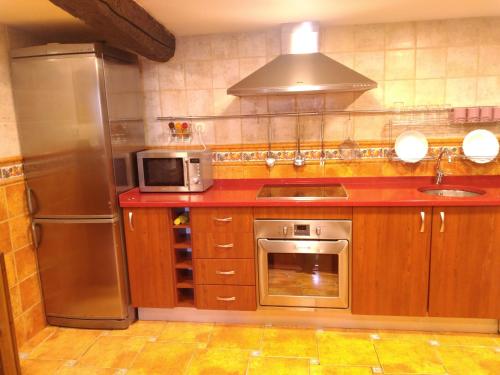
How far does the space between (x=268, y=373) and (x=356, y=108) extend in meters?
1.76

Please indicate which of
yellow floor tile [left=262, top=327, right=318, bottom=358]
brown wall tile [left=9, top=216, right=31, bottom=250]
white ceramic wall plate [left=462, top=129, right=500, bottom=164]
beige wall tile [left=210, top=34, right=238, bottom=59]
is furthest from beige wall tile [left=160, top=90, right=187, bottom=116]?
white ceramic wall plate [left=462, top=129, right=500, bottom=164]

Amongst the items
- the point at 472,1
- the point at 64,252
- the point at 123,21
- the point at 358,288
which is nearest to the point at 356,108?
the point at 472,1

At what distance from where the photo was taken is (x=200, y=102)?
2738mm

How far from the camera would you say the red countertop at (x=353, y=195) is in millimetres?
2074

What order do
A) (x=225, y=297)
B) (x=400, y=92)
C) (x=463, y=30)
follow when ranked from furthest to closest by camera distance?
(x=400, y=92)
(x=463, y=30)
(x=225, y=297)

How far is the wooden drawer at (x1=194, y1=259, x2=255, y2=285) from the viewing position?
230 centimetres

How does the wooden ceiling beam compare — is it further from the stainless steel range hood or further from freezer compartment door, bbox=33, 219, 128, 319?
freezer compartment door, bbox=33, 219, 128, 319

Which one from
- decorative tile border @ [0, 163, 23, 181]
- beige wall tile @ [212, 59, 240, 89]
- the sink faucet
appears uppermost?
beige wall tile @ [212, 59, 240, 89]

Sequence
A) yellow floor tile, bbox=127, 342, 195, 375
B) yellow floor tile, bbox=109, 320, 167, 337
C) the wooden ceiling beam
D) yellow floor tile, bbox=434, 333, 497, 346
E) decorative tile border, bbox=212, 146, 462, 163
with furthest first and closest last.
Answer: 1. decorative tile border, bbox=212, 146, 462, 163
2. yellow floor tile, bbox=109, 320, 167, 337
3. yellow floor tile, bbox=434, 333, 497, 346
4. yellow floor tile, bbox=127, 342, 195, 375
5. the wooden ceiling beam

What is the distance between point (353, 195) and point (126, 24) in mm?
1546

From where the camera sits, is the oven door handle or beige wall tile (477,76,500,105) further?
beige wall tile (477,76,500,105)

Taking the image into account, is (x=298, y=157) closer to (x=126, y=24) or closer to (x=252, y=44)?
(x=252, y=44)

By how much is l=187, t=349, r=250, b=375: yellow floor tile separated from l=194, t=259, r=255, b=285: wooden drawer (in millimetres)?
394

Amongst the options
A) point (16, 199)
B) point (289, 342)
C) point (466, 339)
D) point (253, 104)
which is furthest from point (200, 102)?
point (466, 339)
